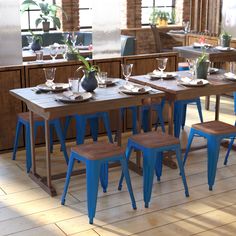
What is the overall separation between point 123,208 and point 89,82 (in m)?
0.97

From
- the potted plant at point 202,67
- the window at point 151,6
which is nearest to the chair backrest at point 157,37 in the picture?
the window at point 151,6

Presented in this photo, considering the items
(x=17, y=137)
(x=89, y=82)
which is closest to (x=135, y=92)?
(x=89, y=82)

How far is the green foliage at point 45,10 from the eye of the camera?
8.37 metres

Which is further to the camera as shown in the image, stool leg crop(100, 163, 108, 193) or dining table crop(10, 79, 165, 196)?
stool leg crop(100, 163, 108, 193)

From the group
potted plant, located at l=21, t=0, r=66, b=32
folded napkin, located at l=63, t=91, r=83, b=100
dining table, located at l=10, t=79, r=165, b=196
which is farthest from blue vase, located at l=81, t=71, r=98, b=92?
potted plant, located at l=21, t=0, r=66, b=32

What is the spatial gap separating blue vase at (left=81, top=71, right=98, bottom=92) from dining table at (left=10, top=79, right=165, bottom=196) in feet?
0.17

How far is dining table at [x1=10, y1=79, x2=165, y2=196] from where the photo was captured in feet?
11.2

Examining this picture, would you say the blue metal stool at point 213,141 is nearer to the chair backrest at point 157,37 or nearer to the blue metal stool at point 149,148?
the blue metal stool at point 149,148

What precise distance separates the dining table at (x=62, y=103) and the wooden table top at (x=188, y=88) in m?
0.12

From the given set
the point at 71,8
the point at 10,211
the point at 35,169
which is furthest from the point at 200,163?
the point at 71,8

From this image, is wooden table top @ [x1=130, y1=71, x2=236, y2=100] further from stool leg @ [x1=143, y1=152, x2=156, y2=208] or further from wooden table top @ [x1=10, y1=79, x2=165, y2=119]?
stool leg @ [x1=143, y1=152, x2=156, y2=208]

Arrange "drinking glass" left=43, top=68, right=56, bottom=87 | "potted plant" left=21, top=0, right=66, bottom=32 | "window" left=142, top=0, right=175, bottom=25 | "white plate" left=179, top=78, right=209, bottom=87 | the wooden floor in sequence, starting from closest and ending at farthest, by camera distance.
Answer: the wooden floor, "drinking glass" left=43, top=68, right=56, bottom=87, "white plate" left=179, top=78, right=209, bottom=87, "potted plant" left=21, top=0, right=66, bottom=32, "window" left=142, top=0, right=175, bottom=25

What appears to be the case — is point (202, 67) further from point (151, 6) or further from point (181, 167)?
point (151, 6)

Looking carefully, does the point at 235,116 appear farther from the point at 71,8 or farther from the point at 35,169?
the point at 71,8
